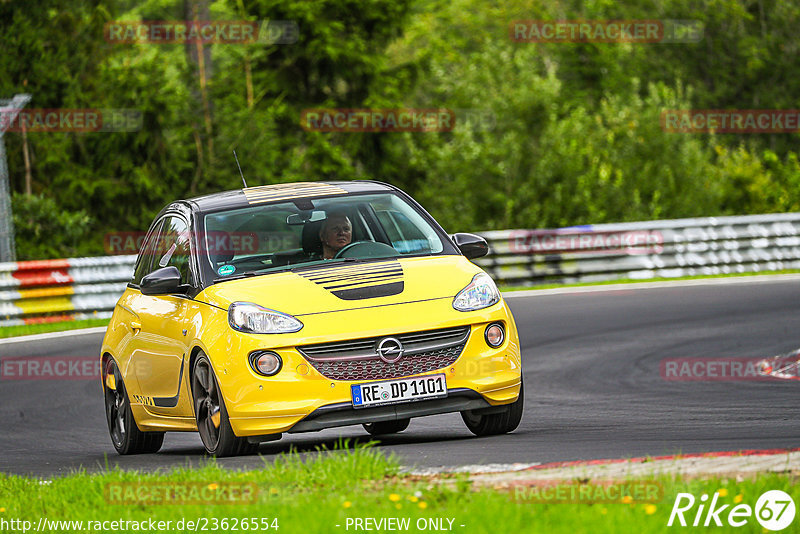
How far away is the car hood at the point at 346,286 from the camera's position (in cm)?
782

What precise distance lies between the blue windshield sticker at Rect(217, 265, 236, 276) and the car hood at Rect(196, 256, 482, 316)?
21cm

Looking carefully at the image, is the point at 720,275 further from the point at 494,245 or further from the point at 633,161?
the point at 633,161

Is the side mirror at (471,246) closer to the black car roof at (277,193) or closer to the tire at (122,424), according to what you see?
the black car roof at (277,193)

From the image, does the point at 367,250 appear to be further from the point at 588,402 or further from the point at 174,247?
the point at 588,402

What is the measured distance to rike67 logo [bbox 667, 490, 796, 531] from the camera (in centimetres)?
506

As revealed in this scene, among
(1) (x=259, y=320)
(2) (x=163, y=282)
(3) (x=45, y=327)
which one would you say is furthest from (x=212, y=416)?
(3) (x=45, y=327)

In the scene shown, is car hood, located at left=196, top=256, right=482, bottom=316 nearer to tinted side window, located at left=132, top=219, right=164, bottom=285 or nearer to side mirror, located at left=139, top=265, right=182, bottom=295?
side mirror, located at left=139, top=265, right=182, bottom=295

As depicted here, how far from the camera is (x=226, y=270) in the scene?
8.59 meters

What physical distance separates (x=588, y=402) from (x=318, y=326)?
12.7 feet

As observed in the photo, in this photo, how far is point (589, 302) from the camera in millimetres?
18922

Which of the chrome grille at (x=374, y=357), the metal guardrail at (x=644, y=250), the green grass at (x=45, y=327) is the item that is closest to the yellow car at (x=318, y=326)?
the chrome grille at (x=374, y=357)

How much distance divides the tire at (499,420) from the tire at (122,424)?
2.55 meters

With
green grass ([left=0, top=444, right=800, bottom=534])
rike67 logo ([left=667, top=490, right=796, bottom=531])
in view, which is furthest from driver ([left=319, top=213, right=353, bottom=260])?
rike67 logo ([left=667, top=490, right=796, bottom=531])

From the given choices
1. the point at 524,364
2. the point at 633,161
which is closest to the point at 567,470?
the point at 524,364
